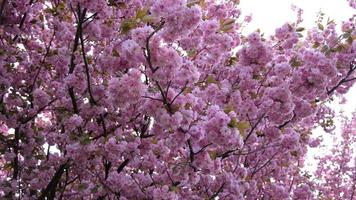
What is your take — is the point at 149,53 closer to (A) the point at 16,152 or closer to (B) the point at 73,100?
(B) the point at 73,100

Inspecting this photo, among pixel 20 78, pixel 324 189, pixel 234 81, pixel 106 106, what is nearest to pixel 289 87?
pixel 234 81

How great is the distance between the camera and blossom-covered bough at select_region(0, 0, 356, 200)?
4094mm


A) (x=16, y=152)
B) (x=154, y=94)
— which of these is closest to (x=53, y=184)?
(x=16, y=152)

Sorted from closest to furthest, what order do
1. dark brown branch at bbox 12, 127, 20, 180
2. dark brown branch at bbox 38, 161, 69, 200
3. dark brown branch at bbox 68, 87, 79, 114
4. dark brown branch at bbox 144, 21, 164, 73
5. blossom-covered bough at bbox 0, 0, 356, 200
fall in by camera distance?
dark brown branch at bbox 144, 21, 164, 73 → blossom-covered bough at bbox 0, 0, 356, 200 → dark brown branch at bbox 68, 87, 79, 114 → dark brown branch at bbox 38, 161, 69, 200 → dark brown branch at bbox 12, 127, 20, 180

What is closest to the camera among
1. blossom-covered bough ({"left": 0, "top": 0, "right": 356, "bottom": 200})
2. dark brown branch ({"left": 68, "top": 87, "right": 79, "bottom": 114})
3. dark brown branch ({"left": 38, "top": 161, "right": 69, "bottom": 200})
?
blossom-covered bough ({"left": 0, "top": 0, "right": 356, "bottom": 200})

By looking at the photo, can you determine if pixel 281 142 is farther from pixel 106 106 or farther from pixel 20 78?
pixel 20 78

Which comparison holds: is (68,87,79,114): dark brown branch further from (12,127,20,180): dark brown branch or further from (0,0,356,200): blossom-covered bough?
(12,127,20,180): dark brown branch

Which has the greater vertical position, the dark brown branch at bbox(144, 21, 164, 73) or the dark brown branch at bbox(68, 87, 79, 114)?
the dark brown branch at bbox(68, 87, 79, 114)

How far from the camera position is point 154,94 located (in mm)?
4234

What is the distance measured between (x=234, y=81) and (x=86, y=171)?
215 cm

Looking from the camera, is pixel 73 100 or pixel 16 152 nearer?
pixel 73 100

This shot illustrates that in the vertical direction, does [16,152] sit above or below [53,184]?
above

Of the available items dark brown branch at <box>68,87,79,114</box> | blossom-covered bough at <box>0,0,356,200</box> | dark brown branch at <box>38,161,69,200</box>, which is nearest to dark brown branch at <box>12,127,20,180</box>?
blossom-covered bough at <box>0,0,356,200</box>

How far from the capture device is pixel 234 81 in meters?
5.34
